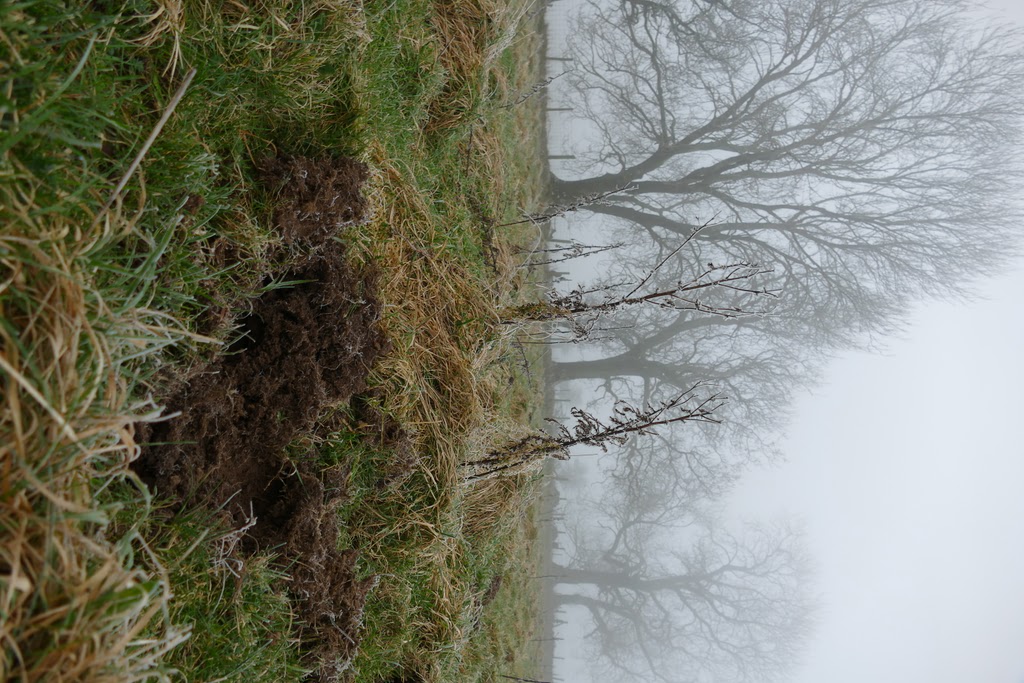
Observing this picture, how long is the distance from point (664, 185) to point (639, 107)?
89 centimetres

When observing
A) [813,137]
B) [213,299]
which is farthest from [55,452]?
[813,137]

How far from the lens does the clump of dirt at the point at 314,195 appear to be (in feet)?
5.53

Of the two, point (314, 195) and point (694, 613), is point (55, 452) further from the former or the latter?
point (694, 613)

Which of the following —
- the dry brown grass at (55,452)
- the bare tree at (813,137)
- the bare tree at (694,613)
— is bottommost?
the bare tree at (694,613)

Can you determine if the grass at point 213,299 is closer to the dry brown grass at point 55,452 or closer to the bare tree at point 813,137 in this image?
the dry brown grass at point 55,452

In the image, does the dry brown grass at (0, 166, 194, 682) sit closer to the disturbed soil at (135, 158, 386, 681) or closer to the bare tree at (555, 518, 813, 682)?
the disturbed soil at (135, 158, 386, 681)

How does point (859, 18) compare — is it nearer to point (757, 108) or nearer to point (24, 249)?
point (757, 108)

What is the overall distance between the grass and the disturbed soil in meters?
0.07

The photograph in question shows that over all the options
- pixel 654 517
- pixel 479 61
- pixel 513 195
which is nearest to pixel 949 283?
pixel 654 517

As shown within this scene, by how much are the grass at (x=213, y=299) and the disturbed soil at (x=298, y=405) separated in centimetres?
7

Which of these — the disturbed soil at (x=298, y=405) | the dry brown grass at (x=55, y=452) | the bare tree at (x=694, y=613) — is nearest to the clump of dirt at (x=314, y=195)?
the disturbed soil at (x=298, y=405)

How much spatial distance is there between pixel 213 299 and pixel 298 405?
0.39 metres

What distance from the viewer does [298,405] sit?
67.1 inches

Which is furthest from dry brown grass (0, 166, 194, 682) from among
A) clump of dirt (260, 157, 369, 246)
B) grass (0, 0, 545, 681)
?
clump of dirt (260, 157, 369, 246)
